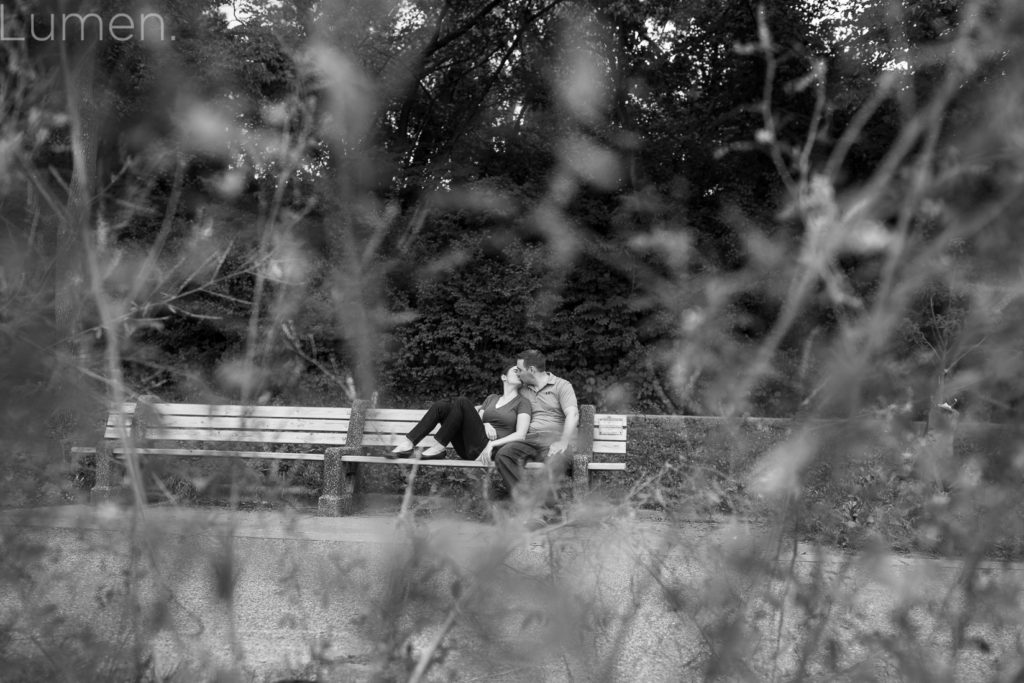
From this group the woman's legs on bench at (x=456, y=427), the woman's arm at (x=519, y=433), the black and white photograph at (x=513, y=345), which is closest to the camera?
the black and white photograph at (x=513, y=345)

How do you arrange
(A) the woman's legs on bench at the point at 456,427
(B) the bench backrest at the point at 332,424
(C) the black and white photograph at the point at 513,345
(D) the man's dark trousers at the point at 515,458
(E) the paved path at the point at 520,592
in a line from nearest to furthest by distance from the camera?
(C) the black and white photograph at the point at 513,345
(E) the paved path at the point at 520,592
(D) the man's dark trousers at the point at 515,458
(A) the woman's legs on bench at the point at 456,427
(B) the bench backrest at the point at 332,424

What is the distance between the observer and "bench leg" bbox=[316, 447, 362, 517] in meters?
6.27

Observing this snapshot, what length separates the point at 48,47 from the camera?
6719mm

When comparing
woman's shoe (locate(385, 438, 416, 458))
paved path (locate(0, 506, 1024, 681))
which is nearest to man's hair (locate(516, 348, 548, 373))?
woman's shoe (locate(385, 438, 416, 458))

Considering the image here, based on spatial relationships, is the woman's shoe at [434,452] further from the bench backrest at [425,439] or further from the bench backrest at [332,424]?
the bench backrest at [332,424]

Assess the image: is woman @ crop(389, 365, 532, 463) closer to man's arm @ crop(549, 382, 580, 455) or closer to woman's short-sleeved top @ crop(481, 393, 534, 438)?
woman's short-sleeved top @ crop(481, 393, 534, 438)

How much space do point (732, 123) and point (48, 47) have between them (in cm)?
751

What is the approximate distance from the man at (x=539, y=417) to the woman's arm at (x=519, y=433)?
36mm

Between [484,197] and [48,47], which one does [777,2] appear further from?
[48,47]

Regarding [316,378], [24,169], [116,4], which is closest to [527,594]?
[24,169]

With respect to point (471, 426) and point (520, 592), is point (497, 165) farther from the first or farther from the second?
point (520, 592)

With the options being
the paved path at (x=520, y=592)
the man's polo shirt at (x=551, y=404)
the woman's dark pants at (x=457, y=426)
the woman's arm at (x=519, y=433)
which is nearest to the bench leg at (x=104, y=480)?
the woman's dark pants at (x=457, y=426)

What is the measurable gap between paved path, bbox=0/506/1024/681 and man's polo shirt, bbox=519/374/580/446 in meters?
3.85

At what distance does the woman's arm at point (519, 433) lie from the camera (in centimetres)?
622
